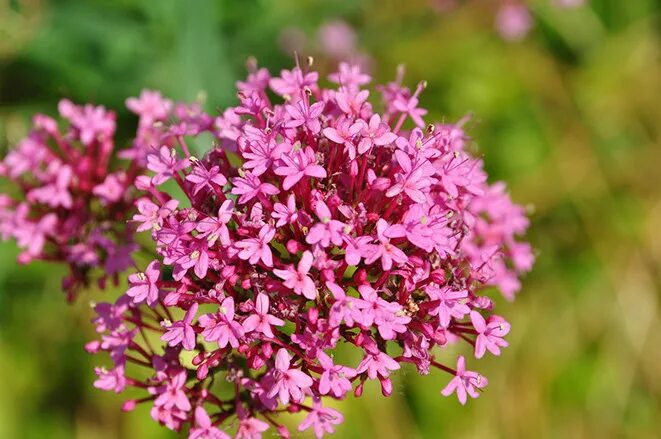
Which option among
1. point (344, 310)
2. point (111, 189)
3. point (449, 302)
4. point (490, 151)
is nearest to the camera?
point (344, 310)

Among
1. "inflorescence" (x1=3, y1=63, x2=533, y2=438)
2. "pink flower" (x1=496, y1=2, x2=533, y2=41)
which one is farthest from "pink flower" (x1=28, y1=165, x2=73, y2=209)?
"pink flower" (x1=496, y1=2, x2=533, y2=41)

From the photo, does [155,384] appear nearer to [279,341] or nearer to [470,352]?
[279,341]

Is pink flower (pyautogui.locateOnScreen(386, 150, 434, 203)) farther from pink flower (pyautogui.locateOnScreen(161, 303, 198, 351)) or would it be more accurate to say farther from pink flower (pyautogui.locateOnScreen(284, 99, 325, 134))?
pink flower (pyautogui.locateOnScreen(161, 303, 198, 351))

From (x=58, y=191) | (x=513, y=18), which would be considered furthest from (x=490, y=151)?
(x=58, y=191)

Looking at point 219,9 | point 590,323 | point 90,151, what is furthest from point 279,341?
point 590,323

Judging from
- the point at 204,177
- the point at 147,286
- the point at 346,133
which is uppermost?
the point at 346,133

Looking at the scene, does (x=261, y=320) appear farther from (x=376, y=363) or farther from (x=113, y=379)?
(x=113, y=379)

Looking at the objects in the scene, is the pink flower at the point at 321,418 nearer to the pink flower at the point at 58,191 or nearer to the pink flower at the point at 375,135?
the pink flower at the point at 375,135

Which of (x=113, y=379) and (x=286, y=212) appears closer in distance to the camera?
(x=286, y=212)
